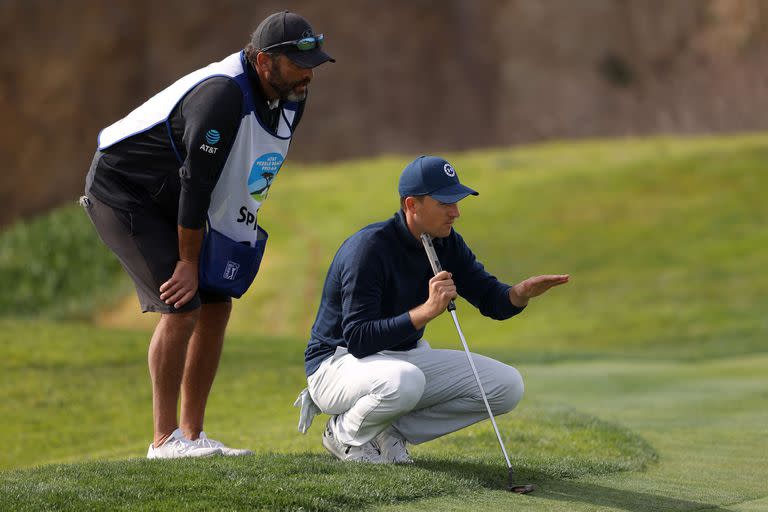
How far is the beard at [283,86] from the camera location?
5652mm

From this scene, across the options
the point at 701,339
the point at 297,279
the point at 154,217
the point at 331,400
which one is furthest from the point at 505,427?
the point at 297,279

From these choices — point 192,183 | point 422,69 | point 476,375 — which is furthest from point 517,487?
point 422,69

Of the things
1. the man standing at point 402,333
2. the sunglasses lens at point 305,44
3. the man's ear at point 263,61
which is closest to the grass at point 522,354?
the man standing at point 402,333

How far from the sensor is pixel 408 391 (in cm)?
544

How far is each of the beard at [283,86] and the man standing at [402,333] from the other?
658 mm

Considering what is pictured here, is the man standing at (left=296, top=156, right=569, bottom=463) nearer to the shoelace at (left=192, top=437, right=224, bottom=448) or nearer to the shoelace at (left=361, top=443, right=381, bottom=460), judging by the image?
the shoelace at (left=361, top=443, right=381, bottom=460)

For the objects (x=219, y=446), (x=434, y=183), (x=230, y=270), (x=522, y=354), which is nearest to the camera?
(x=434, y=183)

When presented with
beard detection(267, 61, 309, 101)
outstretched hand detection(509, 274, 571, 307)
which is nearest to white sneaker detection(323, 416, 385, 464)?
outstretched hand detection(509, 274, 571, 307)

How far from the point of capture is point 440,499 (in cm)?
516

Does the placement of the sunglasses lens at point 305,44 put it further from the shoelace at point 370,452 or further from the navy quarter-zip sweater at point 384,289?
the shoelace at point 370,452

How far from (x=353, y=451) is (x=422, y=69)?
32.2m

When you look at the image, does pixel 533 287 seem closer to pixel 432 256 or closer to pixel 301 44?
pixel 432 256

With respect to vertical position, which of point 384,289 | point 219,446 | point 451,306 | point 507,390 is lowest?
point 219,446

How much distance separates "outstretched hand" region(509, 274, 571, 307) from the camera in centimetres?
548
